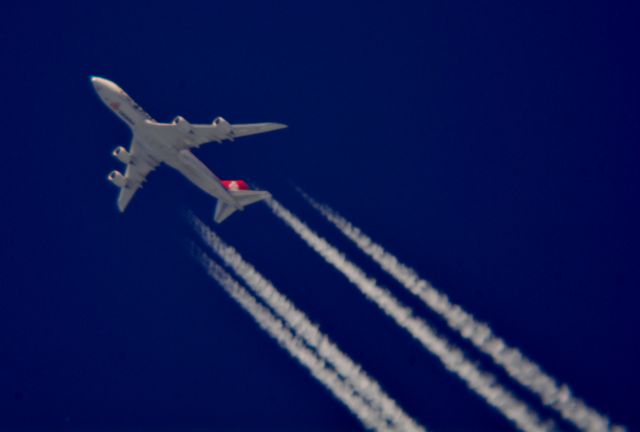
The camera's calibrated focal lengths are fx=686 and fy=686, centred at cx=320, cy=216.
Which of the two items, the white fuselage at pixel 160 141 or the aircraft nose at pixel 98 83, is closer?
the white fuselage at pixel 160 141

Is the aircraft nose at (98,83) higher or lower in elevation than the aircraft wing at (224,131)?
lower

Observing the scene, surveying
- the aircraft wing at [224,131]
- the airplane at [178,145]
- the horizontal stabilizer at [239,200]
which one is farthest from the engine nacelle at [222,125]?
the horizontal stabilizer at [239,200]

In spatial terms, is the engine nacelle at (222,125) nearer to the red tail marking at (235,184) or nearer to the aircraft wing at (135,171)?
the red tail marking at (235,184)

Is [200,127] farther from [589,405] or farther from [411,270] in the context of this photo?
[589,405]

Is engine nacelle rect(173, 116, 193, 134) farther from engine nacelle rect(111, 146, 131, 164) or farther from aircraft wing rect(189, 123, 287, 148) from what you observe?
engine nacelle rect(111, 146, 131, 164)

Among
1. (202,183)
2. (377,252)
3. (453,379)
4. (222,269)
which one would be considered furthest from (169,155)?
(453,379)

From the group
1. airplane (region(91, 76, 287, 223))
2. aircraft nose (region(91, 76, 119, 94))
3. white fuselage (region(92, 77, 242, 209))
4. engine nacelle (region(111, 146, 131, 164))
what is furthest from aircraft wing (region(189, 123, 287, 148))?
aircraft nose (region(91, 76, 119, 94))
